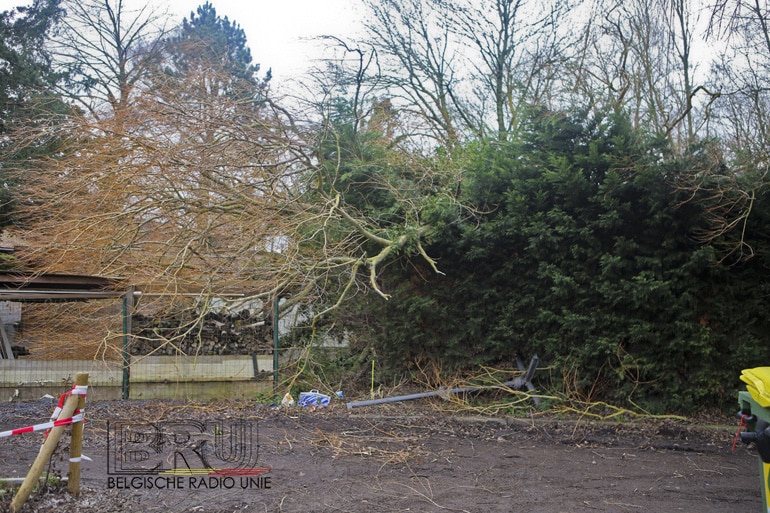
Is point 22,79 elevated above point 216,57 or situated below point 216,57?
above

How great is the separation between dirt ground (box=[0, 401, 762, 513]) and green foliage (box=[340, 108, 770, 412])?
880 mm

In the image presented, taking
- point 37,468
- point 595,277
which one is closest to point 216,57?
point 595,277

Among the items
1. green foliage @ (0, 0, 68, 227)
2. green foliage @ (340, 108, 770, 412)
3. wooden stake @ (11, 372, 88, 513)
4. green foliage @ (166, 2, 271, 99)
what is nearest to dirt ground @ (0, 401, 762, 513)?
wooden stake @ (11, 372, 88, 513)

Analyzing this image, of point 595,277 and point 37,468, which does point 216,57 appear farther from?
point 37,468

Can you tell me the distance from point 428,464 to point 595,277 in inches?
155

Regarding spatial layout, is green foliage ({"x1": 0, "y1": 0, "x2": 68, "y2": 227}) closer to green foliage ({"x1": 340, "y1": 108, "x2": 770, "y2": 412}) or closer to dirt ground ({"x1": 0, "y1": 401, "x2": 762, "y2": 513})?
dirt ground ({"x1": 0, "y1": 401, "x2": 762, "y2": 513})

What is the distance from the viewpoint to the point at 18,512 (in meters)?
3.99

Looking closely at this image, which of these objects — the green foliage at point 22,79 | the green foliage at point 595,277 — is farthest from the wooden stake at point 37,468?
Answer: the green foliage at point 22,79

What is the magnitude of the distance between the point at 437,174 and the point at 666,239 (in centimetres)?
367

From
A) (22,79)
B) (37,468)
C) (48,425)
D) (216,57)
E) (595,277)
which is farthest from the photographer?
(22,79)

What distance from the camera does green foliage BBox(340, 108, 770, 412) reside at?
7922 millimetres

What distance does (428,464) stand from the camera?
5.81m

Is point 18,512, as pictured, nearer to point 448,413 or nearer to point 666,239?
point 448,413

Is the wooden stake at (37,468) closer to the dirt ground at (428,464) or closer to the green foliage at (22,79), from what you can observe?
the dirt ground at (428,464)
